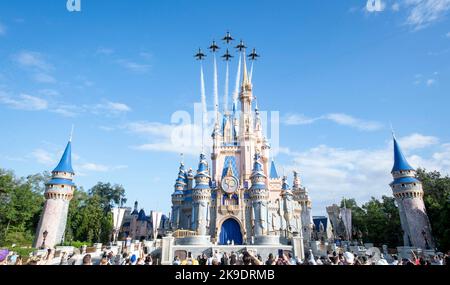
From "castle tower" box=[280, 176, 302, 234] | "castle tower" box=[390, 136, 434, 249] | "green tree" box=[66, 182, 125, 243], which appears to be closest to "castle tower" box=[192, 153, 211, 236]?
"castle tower" box=[280, 176, 302, 234]

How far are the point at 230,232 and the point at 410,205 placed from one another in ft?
87.8

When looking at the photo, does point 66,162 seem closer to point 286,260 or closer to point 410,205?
point 286,260

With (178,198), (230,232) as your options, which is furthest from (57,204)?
(230,232)

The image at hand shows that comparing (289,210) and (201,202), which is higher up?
(201,202)

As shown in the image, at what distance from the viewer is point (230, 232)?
155ft

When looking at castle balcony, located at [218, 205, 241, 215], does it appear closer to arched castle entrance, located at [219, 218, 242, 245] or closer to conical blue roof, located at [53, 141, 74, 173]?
arched castle entrance, located at [219, 218, 242, 245]

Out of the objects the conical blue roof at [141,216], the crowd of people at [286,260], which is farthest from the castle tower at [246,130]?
the crowd of people at [286,260]

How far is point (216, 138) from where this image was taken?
57.6 meters

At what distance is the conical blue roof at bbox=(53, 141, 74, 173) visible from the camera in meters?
40.7

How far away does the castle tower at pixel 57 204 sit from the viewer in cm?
3575

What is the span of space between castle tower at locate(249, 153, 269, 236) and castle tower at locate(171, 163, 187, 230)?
1392 cm

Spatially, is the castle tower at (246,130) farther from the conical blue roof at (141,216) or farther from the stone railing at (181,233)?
the conical blue roof at (141,216)
